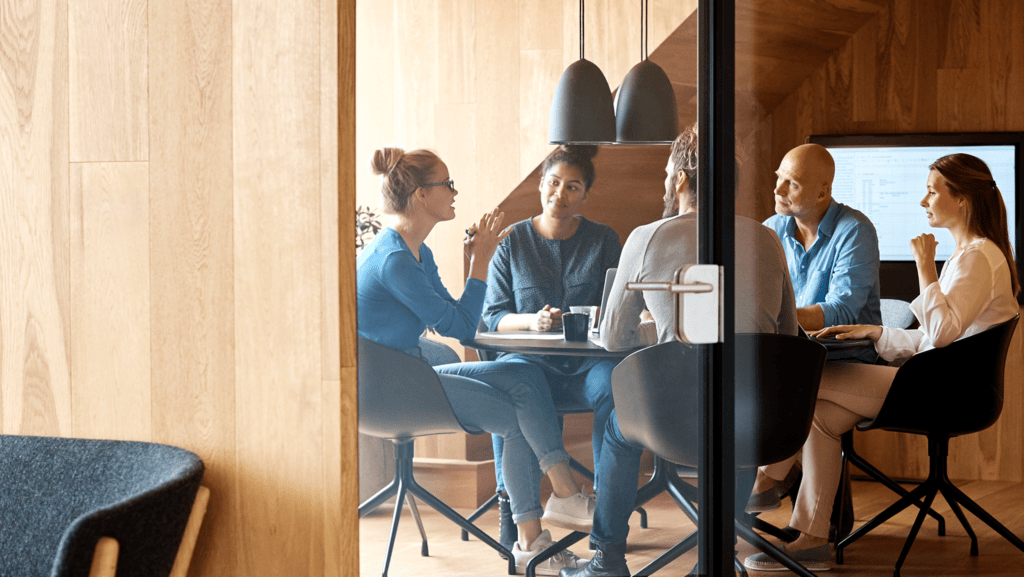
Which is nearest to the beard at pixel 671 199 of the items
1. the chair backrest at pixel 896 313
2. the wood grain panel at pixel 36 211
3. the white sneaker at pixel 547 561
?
the chair backrest at pixel 896 313

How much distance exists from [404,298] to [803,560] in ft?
4.53

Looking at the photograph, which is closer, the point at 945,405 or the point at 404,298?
the point at 404,298

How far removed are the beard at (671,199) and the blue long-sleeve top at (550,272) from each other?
0.51 feet

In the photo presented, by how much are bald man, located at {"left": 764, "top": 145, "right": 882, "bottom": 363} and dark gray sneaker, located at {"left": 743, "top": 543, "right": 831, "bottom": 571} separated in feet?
1.88

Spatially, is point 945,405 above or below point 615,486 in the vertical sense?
above

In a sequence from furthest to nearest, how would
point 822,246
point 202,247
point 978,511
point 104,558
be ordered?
point 978,511 → point 822,246 → point 202,247 → point 104,558

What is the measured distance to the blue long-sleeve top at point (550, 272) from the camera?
1.98 m

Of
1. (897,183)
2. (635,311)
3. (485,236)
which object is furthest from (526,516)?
(897,183)

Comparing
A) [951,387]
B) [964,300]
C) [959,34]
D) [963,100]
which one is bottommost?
[951,387]

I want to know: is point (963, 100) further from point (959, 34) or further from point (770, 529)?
point (770, 529)

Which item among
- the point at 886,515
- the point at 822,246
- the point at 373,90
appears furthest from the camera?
the point at 886,515

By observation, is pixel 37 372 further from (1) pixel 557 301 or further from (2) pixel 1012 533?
(2) pixel 1012 533

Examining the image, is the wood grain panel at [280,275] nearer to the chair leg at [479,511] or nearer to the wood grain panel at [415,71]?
the wood grain panel at [415,71]

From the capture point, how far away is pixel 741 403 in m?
2.19
